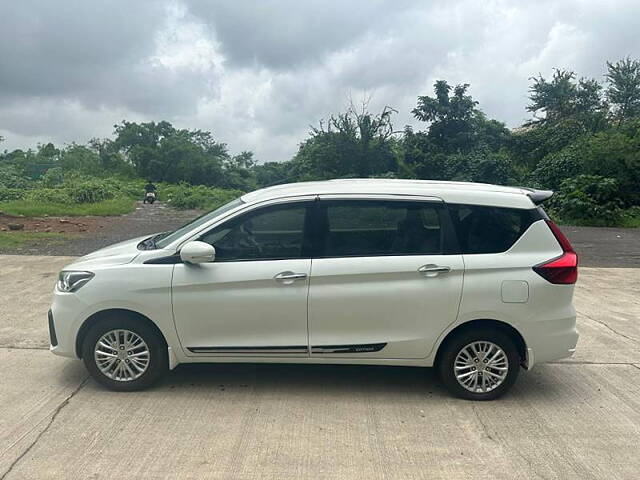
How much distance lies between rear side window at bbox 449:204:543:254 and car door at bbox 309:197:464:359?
110 millimetres

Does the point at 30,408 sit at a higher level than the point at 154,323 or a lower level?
lower

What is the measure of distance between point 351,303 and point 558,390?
205cm

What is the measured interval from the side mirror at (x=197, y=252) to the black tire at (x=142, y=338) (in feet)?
2.21

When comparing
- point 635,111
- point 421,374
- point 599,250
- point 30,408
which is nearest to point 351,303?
point 421,374

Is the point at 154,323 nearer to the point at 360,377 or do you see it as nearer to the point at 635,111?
the point at 360,377

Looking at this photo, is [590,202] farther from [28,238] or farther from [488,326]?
[488,326]

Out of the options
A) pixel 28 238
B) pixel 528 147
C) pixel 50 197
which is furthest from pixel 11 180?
pixel 528 147

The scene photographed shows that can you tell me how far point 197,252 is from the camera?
14.0ft

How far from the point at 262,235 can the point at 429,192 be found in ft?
4.67

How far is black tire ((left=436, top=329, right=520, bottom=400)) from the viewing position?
4.42 m

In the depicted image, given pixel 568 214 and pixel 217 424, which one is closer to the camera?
pixel 217 424

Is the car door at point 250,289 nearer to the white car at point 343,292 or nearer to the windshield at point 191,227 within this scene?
the white car at point 343,292

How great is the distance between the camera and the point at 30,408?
13.9ft

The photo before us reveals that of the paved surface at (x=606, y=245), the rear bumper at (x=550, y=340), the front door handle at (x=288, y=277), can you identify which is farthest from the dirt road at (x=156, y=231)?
the front door handle at (x=288, y=277)
